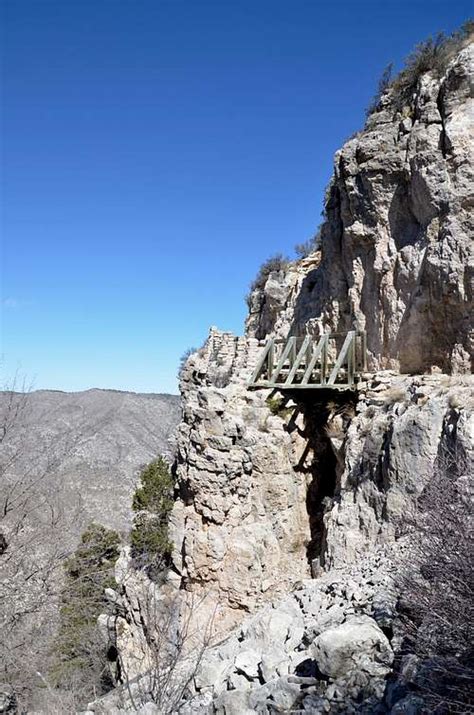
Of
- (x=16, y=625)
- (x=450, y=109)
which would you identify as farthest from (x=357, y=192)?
(x=16, y=625)

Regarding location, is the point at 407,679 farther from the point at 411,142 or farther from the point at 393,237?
the point at 411,142

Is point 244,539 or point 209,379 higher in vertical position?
Result: point 209,379

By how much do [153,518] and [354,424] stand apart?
5616 mm

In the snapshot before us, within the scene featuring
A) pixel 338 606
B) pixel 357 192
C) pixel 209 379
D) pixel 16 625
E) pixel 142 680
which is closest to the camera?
pixel 338 606

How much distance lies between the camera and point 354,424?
38.9ft

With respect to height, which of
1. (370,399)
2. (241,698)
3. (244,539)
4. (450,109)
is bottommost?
(241,698)

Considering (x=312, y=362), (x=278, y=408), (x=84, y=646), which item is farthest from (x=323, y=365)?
(x=84, y=646)

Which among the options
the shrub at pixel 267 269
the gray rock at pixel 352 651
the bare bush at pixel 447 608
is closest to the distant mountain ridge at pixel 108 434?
the shrub at pixel 267 269

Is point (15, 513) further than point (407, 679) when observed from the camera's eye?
Yes

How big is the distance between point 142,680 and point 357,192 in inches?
440

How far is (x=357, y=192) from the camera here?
1292 cm

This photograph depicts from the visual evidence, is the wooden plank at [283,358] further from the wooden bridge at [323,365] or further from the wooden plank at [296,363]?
the wooden plank at [296,363]

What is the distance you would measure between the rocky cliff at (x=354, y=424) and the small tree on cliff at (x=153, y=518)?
38 cm

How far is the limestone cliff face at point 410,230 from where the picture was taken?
34.7ft
